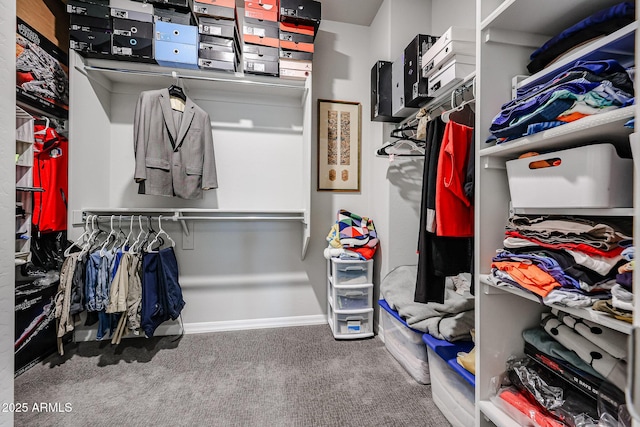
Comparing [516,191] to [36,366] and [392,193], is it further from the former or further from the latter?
[36,366]

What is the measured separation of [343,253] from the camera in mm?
2105

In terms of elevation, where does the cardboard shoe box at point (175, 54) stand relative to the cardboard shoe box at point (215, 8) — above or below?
below

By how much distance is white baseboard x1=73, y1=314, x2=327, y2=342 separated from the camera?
2.08 m

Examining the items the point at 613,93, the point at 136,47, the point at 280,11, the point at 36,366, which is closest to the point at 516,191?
the point at 613,93

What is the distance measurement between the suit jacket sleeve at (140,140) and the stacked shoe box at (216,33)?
1.80 ft

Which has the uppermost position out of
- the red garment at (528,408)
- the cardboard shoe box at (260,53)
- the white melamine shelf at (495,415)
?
the cardboard shoe box at (260,53)

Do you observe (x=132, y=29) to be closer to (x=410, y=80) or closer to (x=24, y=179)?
(x=24, y=179)

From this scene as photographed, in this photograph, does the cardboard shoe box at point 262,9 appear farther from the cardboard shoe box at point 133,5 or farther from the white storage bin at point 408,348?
the white storage bin at point 408,348

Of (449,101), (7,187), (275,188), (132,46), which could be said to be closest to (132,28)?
(132,46)

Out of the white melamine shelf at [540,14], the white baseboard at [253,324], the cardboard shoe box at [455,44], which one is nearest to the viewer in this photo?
the white melamine shelf at [540,14]

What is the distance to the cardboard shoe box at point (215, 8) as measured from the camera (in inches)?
73.7

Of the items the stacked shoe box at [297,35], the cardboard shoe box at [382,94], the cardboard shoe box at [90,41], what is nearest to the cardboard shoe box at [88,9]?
the cardboard shoe box at [90,41]

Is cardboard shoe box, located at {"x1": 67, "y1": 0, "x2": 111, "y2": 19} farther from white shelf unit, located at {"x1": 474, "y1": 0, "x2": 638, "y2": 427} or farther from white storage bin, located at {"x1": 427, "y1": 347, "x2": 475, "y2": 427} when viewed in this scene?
white storage bin, located at {"x1": 427, "y1": 347, "x2": 475, "y2": 427}

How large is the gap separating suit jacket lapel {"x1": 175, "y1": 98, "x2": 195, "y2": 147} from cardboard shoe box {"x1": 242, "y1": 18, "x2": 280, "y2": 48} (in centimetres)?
67
